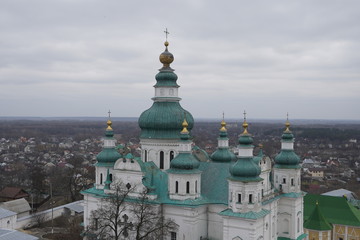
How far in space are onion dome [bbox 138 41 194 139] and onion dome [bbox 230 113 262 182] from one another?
4.74 meters

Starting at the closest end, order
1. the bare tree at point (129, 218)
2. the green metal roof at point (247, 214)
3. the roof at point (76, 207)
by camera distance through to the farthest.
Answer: the green metal roof at point (247, 214)
the bare tree at point (129, 218)
the roof at point (76, 207)

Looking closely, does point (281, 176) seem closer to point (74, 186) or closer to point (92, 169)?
point (74, 186)

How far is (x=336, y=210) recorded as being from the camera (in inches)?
→ 1104

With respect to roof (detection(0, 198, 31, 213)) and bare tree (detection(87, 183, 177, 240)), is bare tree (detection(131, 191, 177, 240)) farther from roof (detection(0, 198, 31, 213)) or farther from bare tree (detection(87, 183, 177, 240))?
roof (detection(0, 198, 31, 213))

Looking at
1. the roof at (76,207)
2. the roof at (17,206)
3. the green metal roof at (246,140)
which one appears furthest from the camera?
the roof at (76,207)

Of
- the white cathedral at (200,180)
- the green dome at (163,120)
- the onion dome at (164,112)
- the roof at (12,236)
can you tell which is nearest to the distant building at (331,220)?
the white cathedral at (200,180)

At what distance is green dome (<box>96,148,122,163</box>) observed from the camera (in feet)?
76.7

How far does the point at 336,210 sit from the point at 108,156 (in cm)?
1629

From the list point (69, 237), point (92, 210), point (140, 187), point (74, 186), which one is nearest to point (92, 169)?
point (74, 186)

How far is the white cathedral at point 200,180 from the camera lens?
18.4 metres

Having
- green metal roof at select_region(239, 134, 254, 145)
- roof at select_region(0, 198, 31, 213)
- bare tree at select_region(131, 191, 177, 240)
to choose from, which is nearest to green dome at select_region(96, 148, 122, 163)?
bare tree at select_region(131, 191, 177, 240)

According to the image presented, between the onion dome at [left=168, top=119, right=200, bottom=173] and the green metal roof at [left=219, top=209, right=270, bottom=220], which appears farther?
the onion dome at [left=168, top=119, right=200, bottom=173]

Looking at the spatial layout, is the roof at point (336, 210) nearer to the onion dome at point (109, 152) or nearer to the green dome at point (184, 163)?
the green dome at point (184, 163)

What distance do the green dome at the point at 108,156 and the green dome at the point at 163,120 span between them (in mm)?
2120
